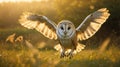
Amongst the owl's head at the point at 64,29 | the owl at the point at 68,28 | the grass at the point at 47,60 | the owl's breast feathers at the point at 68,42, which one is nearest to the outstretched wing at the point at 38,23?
the owl at the point at 68,28

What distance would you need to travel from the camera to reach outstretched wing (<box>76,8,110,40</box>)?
8.51 metres

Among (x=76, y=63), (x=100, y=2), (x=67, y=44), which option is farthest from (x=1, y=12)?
Answer: (x=67, y=44)

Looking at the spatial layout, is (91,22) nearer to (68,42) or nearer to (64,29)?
(68,42)

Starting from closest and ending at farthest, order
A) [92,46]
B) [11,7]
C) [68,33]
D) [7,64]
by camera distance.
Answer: [68,33]
[7,64]
[92,46]
[11,7]

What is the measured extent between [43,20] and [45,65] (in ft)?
4.03

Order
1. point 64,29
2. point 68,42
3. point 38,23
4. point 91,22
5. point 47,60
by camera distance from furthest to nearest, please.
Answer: point 38,23 < point 91,22 < point 47,60 < point 68,42 < point 64,29

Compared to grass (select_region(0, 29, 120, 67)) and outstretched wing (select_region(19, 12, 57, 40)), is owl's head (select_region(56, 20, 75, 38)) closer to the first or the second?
grass (select_region(0, 29, 120, 67))

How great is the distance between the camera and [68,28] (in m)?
7.59

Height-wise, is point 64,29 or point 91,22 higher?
point 91,22

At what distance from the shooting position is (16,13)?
28531 millimetres

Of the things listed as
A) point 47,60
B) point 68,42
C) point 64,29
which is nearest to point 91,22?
point 68,42

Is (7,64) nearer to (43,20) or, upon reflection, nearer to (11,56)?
(11,56)

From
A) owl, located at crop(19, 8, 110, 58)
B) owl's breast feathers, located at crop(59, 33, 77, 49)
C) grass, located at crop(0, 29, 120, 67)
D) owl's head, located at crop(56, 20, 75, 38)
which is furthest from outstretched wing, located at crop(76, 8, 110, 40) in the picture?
owl's head, located at crop(56, 20, 75, 38)

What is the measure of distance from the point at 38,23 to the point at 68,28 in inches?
60.8
